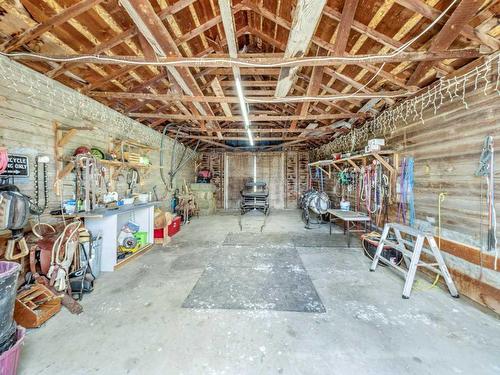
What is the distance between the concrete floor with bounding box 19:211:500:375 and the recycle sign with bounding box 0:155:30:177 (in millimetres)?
1740

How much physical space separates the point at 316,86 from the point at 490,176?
2.58 metres

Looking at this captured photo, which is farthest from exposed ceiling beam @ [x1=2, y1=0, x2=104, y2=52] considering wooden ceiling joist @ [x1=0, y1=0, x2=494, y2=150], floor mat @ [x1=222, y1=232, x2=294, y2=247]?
floor mat @ [x1=222, y1=232, x2=294, y2=247]

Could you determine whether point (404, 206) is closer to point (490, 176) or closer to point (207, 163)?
point (490, 176)

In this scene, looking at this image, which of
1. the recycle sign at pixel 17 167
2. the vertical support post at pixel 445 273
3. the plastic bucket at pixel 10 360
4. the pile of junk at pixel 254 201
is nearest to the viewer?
the plastic bucket at pixel 10 360

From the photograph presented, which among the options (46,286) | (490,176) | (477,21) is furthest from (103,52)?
(490,176)

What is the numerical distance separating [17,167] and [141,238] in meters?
2.49

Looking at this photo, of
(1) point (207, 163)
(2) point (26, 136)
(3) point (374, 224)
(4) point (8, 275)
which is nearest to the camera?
(4) point (8, 275)

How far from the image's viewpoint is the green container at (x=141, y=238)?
456cm

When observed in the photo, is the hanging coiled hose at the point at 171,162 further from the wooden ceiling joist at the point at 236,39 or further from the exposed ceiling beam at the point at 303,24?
the exposed ceiling beam at the point at 303,24

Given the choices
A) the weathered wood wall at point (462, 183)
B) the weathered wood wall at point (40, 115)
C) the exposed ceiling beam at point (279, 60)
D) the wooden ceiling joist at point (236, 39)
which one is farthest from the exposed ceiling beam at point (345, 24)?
the weathered wood wall at point (40, 115)

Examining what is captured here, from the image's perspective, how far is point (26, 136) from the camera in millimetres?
2779

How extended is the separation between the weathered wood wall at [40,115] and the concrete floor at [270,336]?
1.95m

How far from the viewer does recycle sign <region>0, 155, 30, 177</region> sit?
8.19 feet

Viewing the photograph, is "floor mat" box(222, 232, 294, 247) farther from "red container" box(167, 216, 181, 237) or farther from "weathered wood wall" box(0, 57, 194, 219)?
"weathered wood wall" box(0, 57, 194, 219)
